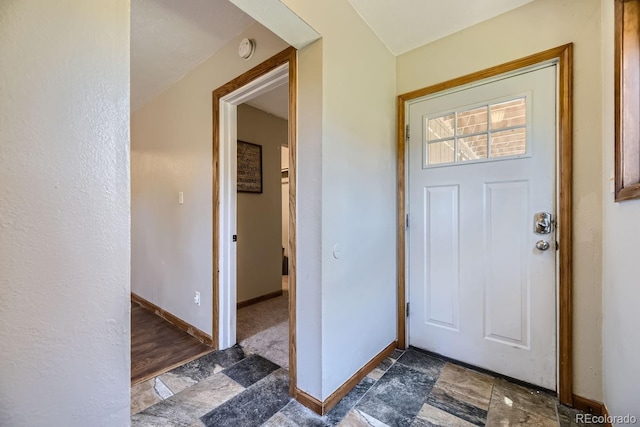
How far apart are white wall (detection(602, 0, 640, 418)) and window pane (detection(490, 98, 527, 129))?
35 centimetres

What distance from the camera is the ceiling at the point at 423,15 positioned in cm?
157

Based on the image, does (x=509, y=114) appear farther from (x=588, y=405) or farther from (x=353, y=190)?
(x=588, y=405)

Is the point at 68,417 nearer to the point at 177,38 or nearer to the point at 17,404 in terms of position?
the point at 17,404

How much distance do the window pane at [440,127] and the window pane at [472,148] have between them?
11 centimetres

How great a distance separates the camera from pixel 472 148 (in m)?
1.80

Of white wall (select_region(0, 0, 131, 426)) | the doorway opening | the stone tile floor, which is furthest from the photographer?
the doorway opening

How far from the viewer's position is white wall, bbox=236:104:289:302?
3127 millimetres

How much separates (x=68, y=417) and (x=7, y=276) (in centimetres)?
37

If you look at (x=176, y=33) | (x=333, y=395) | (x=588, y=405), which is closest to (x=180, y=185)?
(x=176, y=33)

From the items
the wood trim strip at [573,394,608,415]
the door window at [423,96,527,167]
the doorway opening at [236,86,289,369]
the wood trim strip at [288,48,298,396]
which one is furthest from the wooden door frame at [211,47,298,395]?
the wood trim strip at [573,394,608,415]

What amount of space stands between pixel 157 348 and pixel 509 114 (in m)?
3.06

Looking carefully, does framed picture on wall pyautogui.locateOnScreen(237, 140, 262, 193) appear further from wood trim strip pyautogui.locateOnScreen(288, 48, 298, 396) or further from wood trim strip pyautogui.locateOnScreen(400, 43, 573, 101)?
wood trim strip pyautogui.locateOnScreen(400, 43, 573, 101)

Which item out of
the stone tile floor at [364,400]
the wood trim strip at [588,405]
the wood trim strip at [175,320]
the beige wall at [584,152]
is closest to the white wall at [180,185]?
the wood trim strip at [175,320]

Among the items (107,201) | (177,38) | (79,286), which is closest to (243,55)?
(177,38)
